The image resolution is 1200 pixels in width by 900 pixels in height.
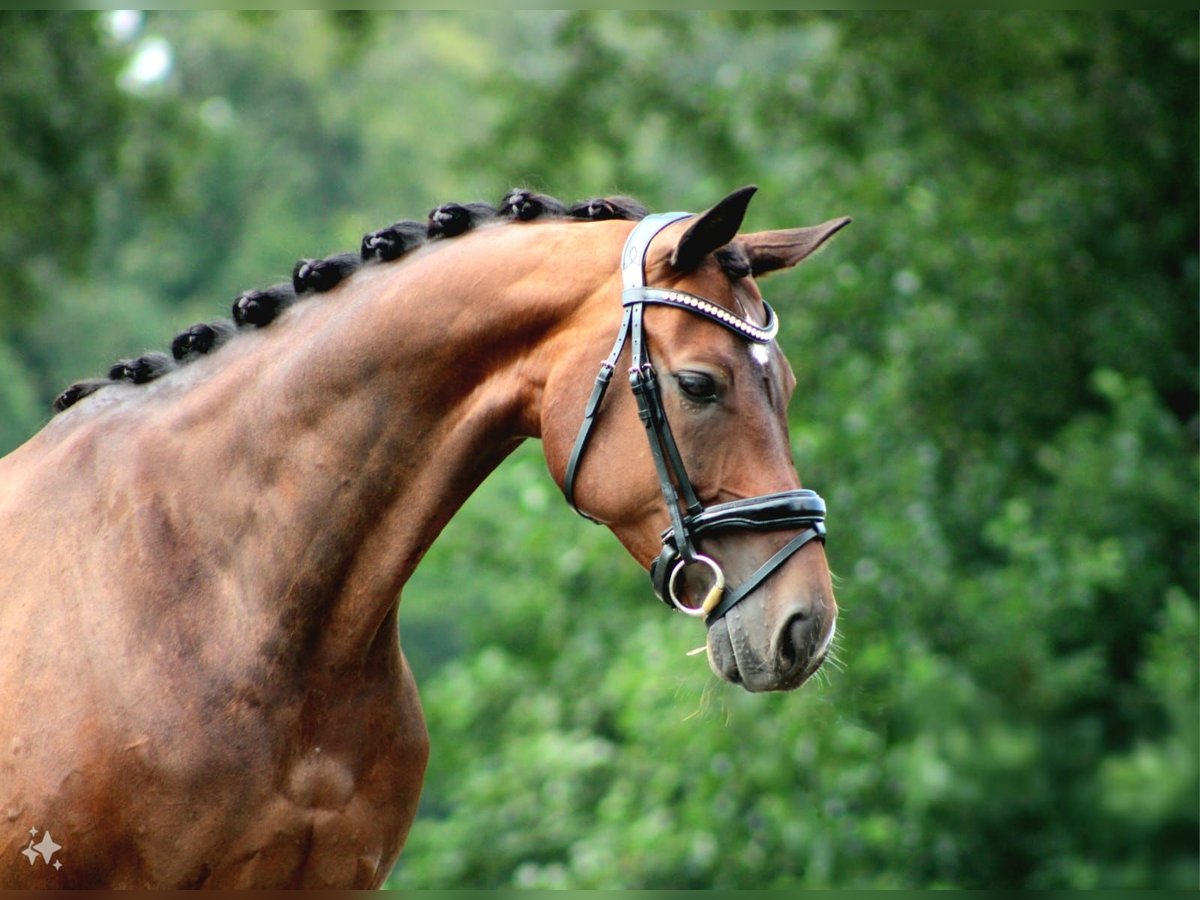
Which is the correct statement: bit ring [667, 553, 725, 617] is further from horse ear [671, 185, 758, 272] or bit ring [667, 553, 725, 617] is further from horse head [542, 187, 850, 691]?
horse ear [671, 185, 758, 272]

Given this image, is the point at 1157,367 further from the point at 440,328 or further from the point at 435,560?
the point at 440,328

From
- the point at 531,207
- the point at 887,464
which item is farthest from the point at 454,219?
the point at 887,464

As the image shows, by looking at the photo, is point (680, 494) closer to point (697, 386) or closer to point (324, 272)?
point (697, 386)

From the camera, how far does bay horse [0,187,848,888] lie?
3160 millimetres

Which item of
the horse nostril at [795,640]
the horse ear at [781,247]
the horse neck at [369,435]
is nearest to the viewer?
the horse nostril at [795,640]

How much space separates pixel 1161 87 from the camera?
35.0 ft

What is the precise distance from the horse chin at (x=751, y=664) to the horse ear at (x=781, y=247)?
3.32 feet

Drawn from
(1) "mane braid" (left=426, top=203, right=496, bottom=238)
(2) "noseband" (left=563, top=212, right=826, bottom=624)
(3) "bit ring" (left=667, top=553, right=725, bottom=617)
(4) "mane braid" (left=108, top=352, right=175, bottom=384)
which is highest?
(1) "mane braid" (left=426, top=203, right=496, bottom=238)

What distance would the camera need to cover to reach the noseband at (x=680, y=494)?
10.3ft

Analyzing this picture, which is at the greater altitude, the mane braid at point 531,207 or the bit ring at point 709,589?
the mane braid at point 531,207

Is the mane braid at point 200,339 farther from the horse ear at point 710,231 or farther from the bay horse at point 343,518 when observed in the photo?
the horse ear at point 710,231

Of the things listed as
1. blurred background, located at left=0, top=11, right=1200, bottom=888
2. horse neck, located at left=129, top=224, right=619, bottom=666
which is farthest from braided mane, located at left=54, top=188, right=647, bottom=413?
blurred background, located at left=0, top=11, right=1200, bottom=888

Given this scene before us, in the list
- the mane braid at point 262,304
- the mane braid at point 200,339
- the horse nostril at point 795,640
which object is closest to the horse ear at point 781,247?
the horse nostril at point 795,640
